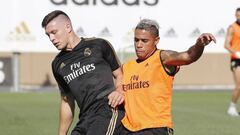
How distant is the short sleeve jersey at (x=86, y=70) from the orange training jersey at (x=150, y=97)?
34cm

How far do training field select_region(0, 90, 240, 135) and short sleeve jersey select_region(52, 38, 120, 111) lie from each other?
18.4 ft

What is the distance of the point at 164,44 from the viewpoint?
24.2m

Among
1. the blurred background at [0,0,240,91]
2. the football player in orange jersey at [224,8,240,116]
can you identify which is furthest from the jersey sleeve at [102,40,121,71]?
the blurred background at [0,0,240,91]

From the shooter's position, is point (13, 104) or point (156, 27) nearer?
point (156, 27)

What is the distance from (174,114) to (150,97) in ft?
31.1

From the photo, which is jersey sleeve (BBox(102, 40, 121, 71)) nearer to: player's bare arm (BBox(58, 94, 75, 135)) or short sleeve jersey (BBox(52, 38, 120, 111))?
short sleeve jersey (BBox(52, 38, 120, 111))

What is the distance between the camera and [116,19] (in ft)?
77.9

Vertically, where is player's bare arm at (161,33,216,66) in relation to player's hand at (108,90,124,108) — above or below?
above

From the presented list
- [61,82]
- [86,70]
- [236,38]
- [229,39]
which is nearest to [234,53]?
[229,39]

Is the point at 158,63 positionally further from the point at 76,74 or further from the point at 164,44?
the point at 164,44

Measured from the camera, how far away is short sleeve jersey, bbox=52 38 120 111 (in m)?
6.89

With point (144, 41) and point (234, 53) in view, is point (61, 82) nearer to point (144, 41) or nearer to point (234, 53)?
point (144, 41)

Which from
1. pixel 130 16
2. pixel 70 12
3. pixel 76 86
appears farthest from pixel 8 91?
pixel 76 86

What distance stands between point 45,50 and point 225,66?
653cm
